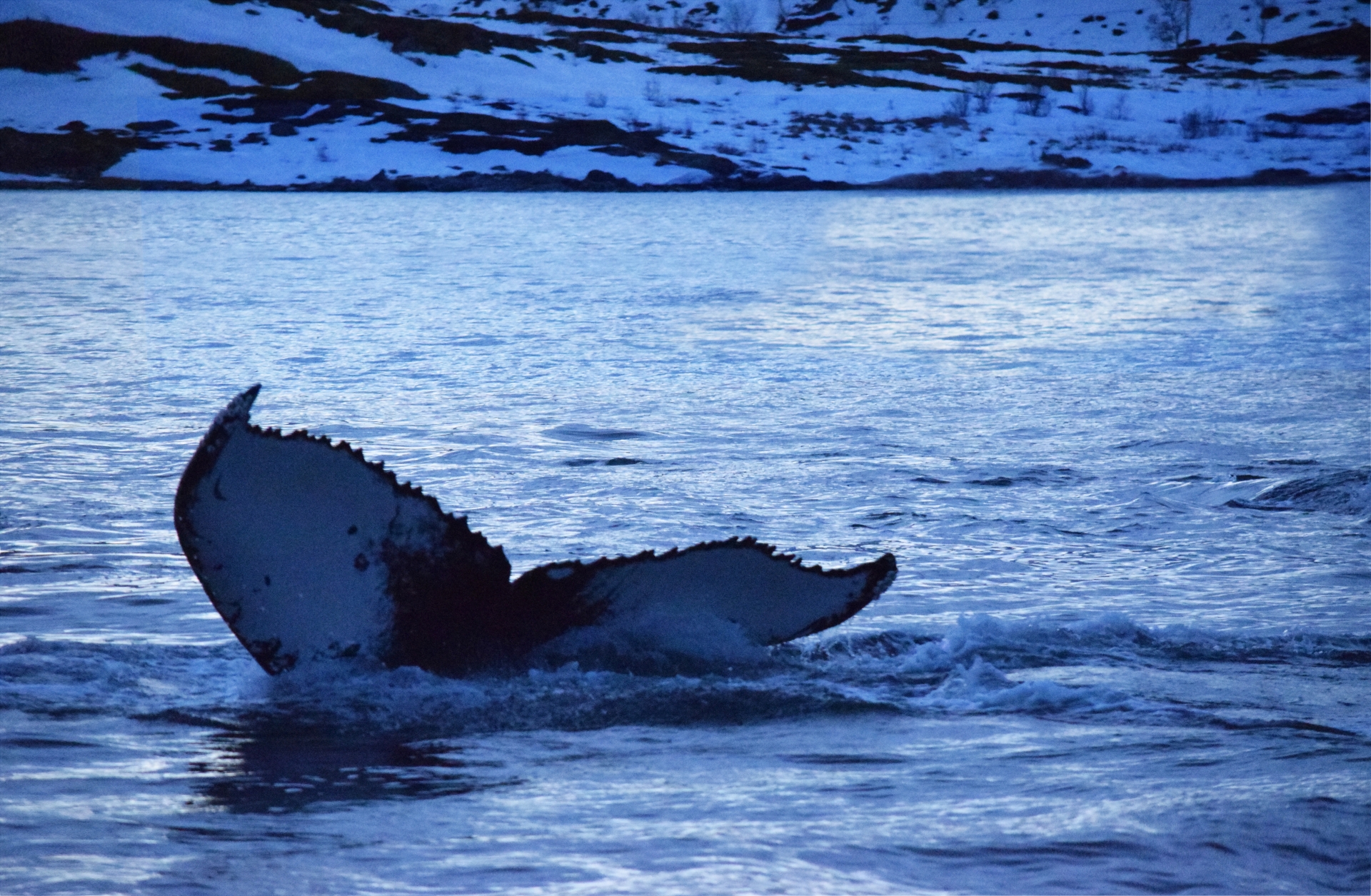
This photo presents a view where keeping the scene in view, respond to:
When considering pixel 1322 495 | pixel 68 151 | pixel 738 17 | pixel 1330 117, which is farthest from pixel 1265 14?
pixel 1322 495

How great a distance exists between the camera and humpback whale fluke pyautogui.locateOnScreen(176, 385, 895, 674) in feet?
11.9

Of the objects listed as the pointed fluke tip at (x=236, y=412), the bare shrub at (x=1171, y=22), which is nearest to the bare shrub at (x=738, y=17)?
the bare shrub at (x=1171, y=22)

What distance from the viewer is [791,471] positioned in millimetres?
8609

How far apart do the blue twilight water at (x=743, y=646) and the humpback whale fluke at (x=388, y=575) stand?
190 mm

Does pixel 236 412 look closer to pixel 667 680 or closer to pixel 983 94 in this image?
pixel 667 680

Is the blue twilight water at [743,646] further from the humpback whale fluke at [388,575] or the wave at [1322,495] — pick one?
the humpback whale fluke at [388,575]

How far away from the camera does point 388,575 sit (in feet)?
12.6

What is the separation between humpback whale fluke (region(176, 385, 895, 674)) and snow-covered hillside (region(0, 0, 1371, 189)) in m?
48.4

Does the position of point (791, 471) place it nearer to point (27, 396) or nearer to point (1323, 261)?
point (27, 396)

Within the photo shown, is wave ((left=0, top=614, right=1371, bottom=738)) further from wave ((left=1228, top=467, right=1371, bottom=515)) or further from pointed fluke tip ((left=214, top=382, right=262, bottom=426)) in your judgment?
wave ((left=1228, top=467, right=1371, bottom=515))

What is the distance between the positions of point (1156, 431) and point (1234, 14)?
117m

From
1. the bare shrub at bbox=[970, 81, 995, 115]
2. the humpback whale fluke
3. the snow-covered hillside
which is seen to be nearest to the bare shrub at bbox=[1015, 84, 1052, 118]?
the snow-covered hillside

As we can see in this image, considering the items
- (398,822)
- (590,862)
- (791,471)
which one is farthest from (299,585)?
(791,471)

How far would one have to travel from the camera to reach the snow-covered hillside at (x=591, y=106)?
2146 inches
